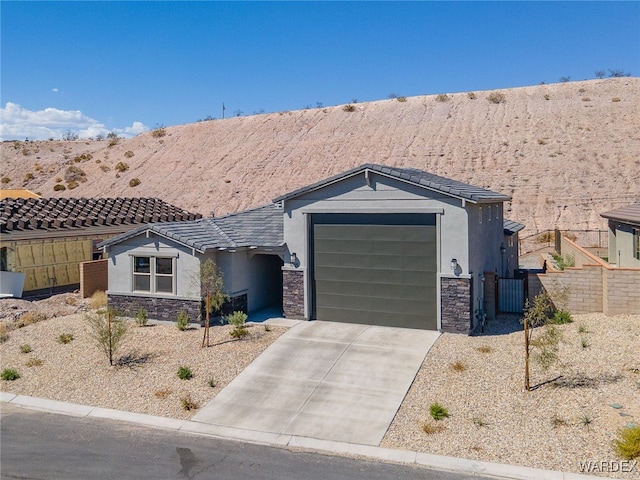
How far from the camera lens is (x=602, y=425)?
33.1ft

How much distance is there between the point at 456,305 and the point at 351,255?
3.90 metres

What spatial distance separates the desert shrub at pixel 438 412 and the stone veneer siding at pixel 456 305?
207 inches

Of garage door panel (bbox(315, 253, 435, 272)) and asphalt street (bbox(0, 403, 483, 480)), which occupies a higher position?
garage door panel (bbox(315, 253, 435, 272))

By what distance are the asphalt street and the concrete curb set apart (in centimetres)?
20

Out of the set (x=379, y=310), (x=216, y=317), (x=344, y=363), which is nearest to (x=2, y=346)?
(x=216, y=317)

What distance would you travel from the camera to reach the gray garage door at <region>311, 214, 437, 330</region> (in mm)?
16625

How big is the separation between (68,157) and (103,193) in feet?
61.1

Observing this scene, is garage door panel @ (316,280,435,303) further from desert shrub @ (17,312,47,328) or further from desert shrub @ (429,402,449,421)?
desert shrub @ (17,312,47,328)

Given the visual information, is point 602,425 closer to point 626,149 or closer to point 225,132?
point 626,149

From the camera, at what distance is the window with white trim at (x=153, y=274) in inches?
722

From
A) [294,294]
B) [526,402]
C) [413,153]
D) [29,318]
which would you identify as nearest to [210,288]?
[294,294]

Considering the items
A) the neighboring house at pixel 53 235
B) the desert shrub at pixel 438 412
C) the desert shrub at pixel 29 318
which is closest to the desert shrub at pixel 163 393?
the desert shrub at pixel 438 412

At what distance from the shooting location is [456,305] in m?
16.1

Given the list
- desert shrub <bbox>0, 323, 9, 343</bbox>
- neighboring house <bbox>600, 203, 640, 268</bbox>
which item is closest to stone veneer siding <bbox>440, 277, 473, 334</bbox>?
neighboring house <bbox>600, 203, 640, 268</bbox>
